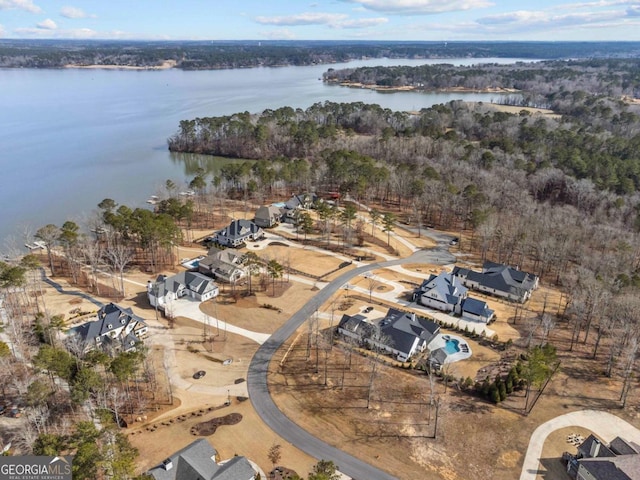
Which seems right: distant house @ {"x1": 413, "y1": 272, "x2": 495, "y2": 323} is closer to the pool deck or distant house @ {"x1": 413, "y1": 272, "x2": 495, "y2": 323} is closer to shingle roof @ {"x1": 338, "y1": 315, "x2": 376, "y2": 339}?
the pool deck

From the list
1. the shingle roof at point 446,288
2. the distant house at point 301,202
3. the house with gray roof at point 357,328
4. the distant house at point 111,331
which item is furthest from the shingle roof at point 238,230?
the shingle roof at point 446,288

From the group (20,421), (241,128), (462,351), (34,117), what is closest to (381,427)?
(462,351)

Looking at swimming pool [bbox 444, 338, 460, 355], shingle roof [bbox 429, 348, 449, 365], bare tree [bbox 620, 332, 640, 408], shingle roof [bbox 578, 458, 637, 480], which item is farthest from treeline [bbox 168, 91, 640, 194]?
shingle roof [bbox 578, 458, 637, 480]

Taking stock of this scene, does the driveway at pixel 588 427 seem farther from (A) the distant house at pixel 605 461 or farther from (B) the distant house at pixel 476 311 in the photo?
(B) the distant house at pixel 476 311

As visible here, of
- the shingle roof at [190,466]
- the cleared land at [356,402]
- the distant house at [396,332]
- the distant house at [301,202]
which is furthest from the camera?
the distant house at [301,202]

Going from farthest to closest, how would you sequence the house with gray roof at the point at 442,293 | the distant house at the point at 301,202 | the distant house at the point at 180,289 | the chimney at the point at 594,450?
the distant house at the point at 301,202
the house with gray roof at the point at 442,293
the distant house at the point at 180,289
the chimney at the point at 594,450

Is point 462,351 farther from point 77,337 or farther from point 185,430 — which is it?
point 77,337
